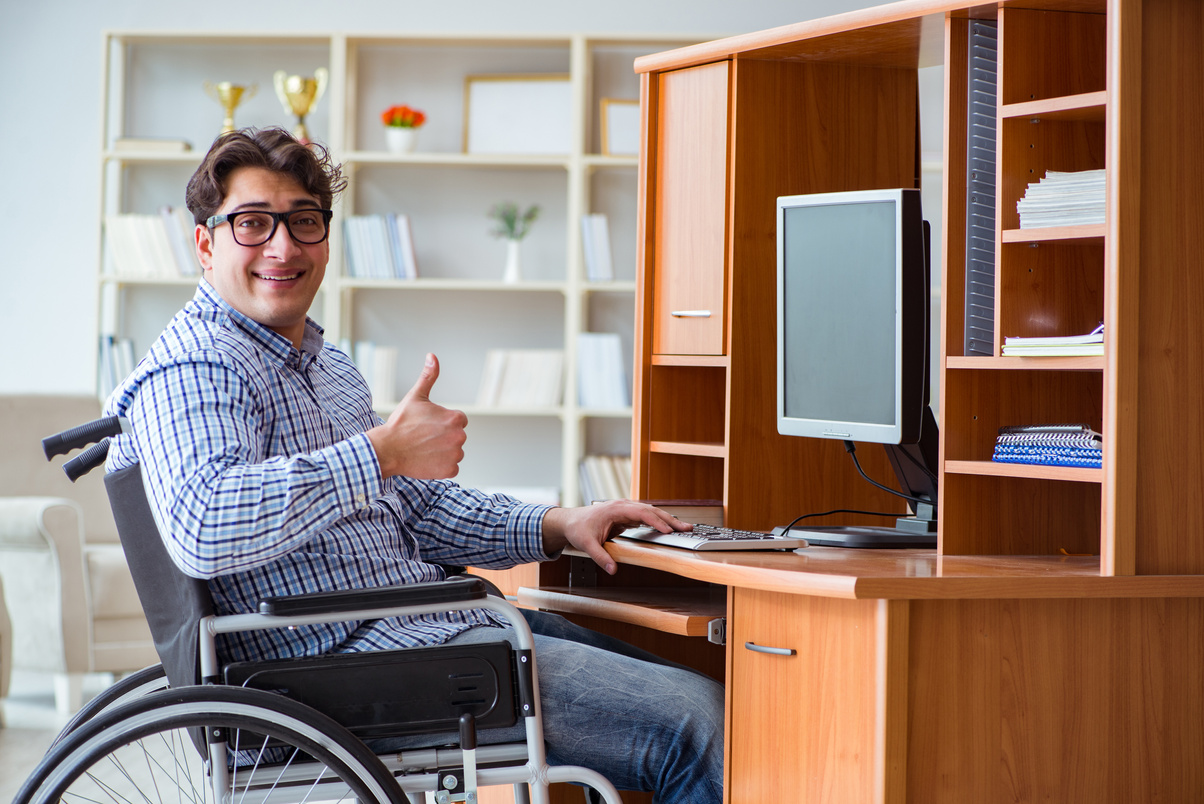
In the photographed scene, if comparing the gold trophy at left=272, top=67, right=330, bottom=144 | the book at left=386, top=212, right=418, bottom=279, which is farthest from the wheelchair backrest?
the gold trophy at left=272, top=67, right=330, bottom=144

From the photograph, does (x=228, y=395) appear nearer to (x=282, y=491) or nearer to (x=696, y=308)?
Result: (x=282, y=491)

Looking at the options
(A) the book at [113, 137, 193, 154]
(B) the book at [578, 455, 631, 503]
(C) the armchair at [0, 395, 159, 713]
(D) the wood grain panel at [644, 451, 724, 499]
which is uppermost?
(A) the book at [113, 137, 193, 154]

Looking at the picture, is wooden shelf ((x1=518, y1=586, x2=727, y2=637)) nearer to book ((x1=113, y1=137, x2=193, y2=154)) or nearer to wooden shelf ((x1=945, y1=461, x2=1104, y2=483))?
wooden shelf ((x1=945, y1=461, x2=1104, y2=483))

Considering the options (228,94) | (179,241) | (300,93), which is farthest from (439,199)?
(179,241)

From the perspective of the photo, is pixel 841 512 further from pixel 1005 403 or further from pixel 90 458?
pixel 90 458

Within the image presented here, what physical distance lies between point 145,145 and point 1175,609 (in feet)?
13.4

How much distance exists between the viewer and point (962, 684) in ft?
4.84

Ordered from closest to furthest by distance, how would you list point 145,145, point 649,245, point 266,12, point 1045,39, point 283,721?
1. point 283,721
2. point 1045,39
3. point 649,245
4. point 145,145
5. point 266,12

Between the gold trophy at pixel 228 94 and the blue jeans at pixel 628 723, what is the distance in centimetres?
350

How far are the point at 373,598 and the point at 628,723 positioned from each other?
404mm

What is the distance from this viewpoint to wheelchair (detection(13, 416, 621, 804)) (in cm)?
135

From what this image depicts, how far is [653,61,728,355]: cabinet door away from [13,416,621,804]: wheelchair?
90 centimetres

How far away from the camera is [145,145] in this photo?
177 inches

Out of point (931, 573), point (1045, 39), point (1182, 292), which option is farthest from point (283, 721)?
point (1045, 39)
